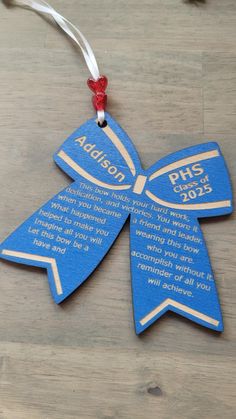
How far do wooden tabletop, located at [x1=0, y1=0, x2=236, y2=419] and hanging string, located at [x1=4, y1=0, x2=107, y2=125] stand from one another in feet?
0.05

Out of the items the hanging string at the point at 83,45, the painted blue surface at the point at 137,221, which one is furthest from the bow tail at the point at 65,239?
the hanging string at the point at 83,45

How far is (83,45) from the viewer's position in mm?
675

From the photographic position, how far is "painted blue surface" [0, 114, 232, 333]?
506 mm

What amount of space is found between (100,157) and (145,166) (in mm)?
63

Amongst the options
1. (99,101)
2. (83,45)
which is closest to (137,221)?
(99,101)

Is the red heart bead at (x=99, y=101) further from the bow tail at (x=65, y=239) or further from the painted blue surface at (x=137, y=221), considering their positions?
the bow tail at (x=65, y=239)

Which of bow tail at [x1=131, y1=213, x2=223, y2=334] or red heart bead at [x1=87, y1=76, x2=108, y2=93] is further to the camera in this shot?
red heart bead at [x1=87, y1=76, x2=108, y2=93]

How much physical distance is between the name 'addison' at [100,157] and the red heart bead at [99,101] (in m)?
0.05

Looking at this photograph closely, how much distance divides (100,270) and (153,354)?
0.38ft

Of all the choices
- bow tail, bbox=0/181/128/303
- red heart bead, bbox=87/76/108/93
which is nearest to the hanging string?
red heart bead, bbox=87/76/108/93

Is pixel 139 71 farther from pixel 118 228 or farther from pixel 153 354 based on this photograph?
pixel 153 354

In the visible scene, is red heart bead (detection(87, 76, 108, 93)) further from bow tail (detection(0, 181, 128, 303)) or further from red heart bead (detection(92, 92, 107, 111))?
bow tail (detection(0, 181, 128, 303))

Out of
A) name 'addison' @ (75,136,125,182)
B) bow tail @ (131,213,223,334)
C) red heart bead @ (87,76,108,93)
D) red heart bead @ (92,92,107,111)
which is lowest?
bow tail @ (131,213,223,334)

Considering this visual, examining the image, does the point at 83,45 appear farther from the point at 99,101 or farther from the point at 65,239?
the point at 65,239
